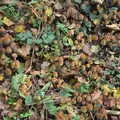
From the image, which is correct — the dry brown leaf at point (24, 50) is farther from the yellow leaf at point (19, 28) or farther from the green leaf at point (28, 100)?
the green leaf at point (28, 100)

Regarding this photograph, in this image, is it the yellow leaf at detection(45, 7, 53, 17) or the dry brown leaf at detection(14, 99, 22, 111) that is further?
the yellow leaf at detection(45, 7, 53, 17)

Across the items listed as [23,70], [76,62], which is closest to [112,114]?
[76,62]

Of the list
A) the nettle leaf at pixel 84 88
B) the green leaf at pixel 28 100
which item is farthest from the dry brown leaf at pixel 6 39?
the nettle leaf at pixel 84 88

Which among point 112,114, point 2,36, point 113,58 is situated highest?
point 2,36

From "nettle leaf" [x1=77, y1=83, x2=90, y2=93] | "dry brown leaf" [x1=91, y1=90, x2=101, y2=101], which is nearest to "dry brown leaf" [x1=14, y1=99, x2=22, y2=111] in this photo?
"nettle leaf" [x1=77, y1=83, x2=90, y2=93]

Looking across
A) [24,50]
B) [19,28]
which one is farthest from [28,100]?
[19,28]

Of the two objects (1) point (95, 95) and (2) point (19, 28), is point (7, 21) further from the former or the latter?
(1) point (95, 95)

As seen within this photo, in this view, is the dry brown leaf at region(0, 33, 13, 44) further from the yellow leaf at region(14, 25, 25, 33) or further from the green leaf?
the green leaf

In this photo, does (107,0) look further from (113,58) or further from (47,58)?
(47,58)
